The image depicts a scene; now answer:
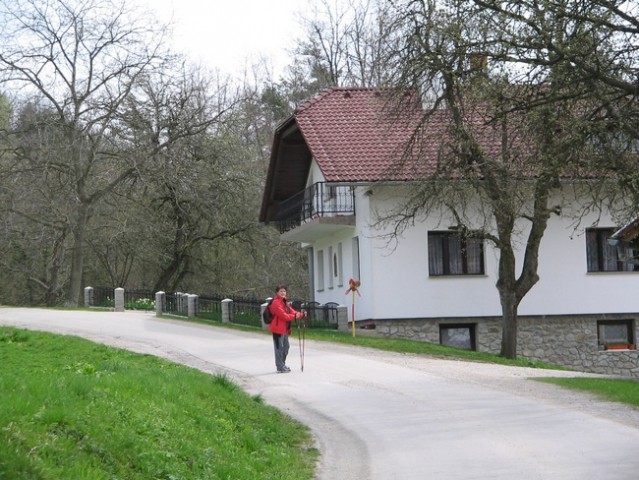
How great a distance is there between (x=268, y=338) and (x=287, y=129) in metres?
11.3

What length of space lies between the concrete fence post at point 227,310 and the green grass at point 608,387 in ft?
53.3

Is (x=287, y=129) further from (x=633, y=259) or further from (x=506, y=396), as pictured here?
Answer: (x=506, y=396)

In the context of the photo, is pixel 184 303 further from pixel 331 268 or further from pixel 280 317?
pixel 280 317

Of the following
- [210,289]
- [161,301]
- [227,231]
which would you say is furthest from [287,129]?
[210,289]

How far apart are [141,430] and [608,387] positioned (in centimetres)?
1102

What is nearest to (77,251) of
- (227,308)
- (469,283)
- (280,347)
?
(227,308)

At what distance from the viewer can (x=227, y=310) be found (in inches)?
1391

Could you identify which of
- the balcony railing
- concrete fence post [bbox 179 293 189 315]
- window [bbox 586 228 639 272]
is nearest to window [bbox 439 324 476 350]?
window [bbox 586 228 639 272]

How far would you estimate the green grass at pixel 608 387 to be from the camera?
666 inches

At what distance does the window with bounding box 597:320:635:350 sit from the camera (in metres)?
36.7

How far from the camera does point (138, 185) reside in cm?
4641

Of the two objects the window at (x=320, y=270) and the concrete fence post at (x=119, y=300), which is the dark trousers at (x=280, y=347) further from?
the concrete fence post at (x=119, y=300)

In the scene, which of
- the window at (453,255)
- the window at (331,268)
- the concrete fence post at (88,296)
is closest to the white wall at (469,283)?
the window at (453,255)

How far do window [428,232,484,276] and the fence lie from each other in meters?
3.62
